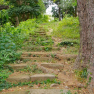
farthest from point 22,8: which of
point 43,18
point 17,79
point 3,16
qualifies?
point 17,79

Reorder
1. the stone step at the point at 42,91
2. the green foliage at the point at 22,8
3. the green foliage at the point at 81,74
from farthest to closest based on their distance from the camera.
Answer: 1. the green foliage at the point at 22,8
2. the green foliage at the point at 81,74
3. the stone step at the point at 42,91

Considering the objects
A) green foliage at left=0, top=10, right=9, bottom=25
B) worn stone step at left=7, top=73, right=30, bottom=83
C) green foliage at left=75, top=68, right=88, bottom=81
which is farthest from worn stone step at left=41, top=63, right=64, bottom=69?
green foliage at left=0, top=10, right=9, bottom=25

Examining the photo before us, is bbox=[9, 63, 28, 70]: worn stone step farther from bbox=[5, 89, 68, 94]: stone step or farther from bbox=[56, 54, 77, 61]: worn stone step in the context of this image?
bbox=[56, 54, 77, 61]: worn stone step

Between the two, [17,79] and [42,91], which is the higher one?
[17,79]

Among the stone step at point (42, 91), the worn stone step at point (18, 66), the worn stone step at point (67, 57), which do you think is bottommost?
the stone step at point (42, 91)

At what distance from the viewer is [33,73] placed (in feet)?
10.6

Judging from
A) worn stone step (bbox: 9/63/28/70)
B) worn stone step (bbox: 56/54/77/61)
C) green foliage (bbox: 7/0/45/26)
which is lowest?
worn stone step (bbox: 9/63/28/70)

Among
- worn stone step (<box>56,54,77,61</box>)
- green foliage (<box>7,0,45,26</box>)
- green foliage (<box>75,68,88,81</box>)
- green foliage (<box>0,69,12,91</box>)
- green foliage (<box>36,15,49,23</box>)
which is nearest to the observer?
green foliage (<box>0,69,12,91</box>)

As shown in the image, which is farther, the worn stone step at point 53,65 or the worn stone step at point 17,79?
the worn stone step at point 53,65

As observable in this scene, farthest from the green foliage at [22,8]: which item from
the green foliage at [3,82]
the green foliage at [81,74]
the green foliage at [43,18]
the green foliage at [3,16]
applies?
the green foliage at [81,74]

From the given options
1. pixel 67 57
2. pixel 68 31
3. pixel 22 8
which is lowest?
pixel 67 57

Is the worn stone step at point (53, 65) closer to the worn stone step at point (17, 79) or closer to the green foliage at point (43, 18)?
the worn stone step at point (17, 79)

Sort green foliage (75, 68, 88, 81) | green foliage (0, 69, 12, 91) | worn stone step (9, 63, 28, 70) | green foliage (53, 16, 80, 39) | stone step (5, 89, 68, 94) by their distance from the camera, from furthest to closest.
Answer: green foliage (53, 16, 80, 39), worn stone step (9, 63, 28, 70), green foliage (75, 68, 88, 81), green foliage (0, 69, 12, 91), stone step (5, 89, 68, 94)

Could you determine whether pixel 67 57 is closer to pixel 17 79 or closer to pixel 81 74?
pixel 81 74
